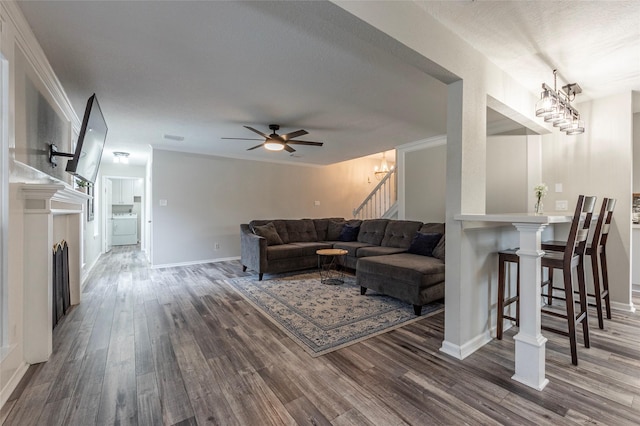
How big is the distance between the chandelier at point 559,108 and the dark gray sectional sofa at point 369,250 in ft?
5.44

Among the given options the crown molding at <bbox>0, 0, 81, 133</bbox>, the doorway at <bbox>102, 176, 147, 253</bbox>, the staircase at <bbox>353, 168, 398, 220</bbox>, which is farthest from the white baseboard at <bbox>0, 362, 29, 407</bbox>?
the doorway at <bbox>102, 176, 147, 253</bbox>

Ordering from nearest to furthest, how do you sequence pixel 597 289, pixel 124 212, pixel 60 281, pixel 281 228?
pixel 597 289 → pixel 60 281 → pixel 281 228 → pixel 124 212

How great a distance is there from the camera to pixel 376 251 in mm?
4227

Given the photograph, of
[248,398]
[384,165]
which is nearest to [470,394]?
[248,398]

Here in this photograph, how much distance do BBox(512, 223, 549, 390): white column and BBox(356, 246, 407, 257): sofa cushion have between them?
7.53 ft

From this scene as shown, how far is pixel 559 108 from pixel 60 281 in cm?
496

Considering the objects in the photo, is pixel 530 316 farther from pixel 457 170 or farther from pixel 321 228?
pixel 321 228

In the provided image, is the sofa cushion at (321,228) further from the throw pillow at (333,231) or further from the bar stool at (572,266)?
the bar stool at (572,266)

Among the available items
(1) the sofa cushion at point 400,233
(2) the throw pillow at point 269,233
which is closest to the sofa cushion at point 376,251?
(1) the sofa cushion at point 400,233

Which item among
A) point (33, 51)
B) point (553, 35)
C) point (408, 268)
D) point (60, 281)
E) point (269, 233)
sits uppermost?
point (553, 35)

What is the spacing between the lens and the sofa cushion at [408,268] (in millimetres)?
2799

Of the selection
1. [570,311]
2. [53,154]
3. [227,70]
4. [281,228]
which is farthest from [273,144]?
[570,311]

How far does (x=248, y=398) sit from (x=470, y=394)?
4.22 feet

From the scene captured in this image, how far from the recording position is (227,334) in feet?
7.85
